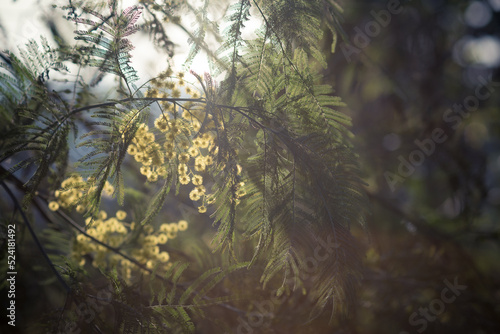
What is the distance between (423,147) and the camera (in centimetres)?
209

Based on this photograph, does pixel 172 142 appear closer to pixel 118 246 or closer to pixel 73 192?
pixel 73 192

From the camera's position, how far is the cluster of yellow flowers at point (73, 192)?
2.48ft

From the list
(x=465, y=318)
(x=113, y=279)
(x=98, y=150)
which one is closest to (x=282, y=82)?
(x=98, y=150)

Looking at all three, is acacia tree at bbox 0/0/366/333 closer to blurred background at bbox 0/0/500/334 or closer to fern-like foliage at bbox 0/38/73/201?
fern-like foliage at bbox 0/38/73/201

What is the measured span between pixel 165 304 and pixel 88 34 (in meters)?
0.75

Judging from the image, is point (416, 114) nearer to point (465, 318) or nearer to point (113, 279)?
point (465, 318)

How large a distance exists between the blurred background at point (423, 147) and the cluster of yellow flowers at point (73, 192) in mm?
1163

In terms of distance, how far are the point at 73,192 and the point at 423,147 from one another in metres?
2.03

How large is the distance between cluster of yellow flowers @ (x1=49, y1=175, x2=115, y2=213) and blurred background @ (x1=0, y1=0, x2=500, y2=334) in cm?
116

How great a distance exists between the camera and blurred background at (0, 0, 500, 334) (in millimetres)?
1744

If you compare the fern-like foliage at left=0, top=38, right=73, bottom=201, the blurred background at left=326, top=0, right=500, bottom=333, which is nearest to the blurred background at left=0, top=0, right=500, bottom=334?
the blurred background at left=326, top=0, right=500, bottom=333

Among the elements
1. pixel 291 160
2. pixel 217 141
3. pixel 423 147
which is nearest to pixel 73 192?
pixel 217 141

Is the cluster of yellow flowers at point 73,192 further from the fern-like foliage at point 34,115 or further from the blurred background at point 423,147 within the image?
the blurred background at point 423,147

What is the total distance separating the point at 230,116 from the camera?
31.2 inches
